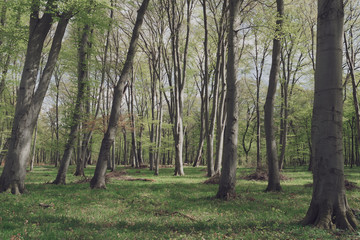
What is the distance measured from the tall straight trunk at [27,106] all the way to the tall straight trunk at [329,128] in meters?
9.47

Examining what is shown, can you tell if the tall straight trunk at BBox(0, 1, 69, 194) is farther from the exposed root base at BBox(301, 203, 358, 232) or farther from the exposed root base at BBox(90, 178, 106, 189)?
the exposed root base at BBox(301, 203, 358, 232)

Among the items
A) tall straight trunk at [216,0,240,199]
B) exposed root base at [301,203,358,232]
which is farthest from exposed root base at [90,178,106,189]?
exposed root base at [301,203,358,232]

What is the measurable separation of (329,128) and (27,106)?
10.8m

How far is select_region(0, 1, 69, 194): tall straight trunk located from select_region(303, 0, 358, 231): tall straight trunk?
9467 millimetres

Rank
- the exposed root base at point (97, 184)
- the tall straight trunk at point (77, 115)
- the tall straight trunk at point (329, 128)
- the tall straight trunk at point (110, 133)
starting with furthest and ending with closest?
the tall straight trunk at point (77, 115) → the tall straight trunk at point (110, 133) → the exposed root base at point (97, 184) → the tall straight trunk at point (329, 128)

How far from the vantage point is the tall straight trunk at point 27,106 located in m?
9.20

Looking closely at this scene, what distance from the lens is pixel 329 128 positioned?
5.18 metres

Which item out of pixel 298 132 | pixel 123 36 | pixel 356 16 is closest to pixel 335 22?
pixel 356 16

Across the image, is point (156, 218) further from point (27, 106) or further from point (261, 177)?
point (261, 177)

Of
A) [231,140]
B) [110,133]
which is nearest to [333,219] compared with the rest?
[231,140]

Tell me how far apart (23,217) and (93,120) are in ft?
35.1

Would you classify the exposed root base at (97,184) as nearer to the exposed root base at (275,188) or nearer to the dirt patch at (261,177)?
the exposed root base at (275,188)

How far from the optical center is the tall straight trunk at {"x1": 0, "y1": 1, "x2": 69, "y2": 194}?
920 cm

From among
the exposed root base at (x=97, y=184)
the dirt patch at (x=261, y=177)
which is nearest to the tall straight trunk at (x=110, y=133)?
the exposed root base at (x=97, y=184)
